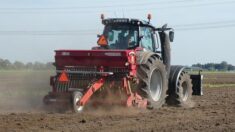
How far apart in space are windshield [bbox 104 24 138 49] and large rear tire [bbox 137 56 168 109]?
0.79 m

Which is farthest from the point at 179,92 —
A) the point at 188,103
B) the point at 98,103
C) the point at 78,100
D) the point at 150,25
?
the point at 78,100

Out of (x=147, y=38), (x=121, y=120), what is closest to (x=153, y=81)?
(x=147, y=38)

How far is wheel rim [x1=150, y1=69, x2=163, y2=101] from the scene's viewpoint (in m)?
13.9

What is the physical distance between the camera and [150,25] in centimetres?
1451

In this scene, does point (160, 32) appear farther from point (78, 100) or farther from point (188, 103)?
point (78, 100)

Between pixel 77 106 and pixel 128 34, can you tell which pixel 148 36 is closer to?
pixel 128 34

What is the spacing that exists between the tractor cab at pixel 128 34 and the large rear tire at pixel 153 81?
70cm

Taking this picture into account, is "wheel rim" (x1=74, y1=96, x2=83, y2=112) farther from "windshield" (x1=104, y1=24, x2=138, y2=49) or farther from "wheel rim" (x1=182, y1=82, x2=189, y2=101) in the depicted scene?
"wheel rim" (x1=182, y1=82, x2=189, y2=101)

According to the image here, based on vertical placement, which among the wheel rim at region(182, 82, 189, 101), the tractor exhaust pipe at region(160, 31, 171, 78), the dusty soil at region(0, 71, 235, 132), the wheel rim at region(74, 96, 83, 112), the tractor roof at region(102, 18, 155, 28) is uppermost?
the tractor roof at region(102, 18, 155, 28)

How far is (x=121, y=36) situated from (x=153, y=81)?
1496 mm

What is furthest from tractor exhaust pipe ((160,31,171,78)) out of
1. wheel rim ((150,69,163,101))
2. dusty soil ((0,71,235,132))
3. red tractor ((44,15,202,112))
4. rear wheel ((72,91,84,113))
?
rear wheel ((72,91,84,113))

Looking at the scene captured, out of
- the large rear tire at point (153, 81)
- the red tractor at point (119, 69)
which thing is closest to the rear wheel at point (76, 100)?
the red tractor at point (119, 69)

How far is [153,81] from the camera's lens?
550 inches

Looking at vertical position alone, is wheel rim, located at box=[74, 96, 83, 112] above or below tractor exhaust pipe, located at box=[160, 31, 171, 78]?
below
